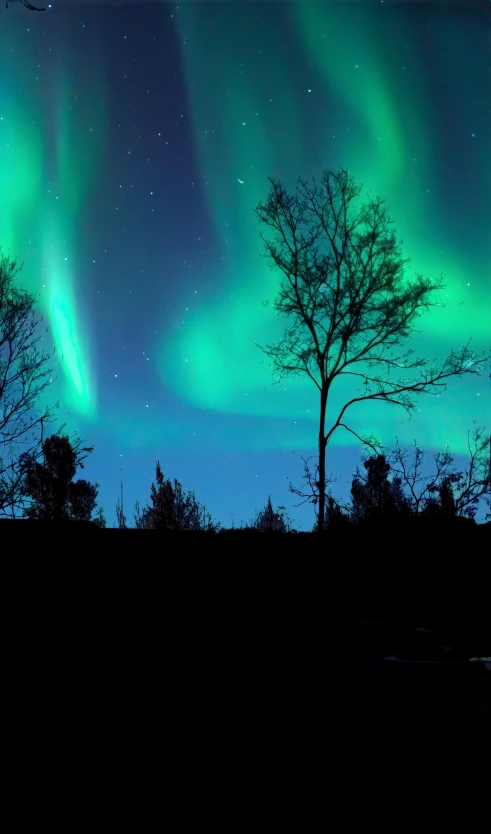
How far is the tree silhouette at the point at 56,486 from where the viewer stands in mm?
16125

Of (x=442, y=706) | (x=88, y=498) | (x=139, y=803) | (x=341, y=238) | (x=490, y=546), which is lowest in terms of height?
(x=139, y=803)

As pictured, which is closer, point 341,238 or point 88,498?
point 341,238

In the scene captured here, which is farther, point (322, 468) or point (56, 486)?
point (56, 486)

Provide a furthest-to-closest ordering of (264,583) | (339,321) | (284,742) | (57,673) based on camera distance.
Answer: (339,321), (264,583), (57,673), (284,742)

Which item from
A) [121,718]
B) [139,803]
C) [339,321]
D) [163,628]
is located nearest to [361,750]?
[139,803]

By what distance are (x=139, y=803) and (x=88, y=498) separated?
46.6 m

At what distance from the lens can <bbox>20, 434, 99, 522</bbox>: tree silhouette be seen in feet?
52.9

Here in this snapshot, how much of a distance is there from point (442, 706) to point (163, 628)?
180 inches

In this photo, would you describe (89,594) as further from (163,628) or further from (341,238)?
(341,238)

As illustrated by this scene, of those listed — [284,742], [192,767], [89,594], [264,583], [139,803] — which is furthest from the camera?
[264,583]

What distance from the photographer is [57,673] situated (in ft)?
13.1

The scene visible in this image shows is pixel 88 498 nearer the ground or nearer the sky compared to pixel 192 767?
nearer the sky

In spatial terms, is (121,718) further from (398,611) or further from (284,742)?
(398,611)

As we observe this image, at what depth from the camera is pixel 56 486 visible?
29.2 metres
